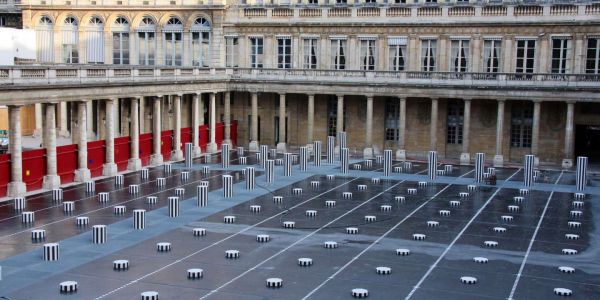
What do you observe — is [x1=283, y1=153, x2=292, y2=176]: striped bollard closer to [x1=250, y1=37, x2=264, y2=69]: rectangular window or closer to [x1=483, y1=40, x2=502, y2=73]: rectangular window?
[x1=250, y1=37, x2=264, y2=69]: rectangular window

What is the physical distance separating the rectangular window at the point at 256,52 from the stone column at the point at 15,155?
1282 inches

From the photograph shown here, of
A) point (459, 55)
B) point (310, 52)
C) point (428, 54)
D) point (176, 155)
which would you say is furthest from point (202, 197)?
point (459, 55)

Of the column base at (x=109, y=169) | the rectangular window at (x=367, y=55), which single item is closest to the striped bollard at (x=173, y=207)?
the column base at (x=109, y=169)

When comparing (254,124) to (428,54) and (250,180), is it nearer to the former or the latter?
(428,54)

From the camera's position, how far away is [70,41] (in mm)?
80875

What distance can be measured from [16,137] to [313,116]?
105 feet

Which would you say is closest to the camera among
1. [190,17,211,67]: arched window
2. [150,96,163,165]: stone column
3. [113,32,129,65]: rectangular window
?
[150,96,163,165]: stone column

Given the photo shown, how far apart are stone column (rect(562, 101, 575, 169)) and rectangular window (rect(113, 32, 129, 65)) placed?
40983 mm

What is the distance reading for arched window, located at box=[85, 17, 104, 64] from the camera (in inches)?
3152

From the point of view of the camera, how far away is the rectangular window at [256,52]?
76062 millimetres

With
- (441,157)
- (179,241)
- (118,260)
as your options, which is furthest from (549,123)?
(118,260)

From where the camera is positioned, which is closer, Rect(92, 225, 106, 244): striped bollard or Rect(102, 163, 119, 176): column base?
Rect(92, 225, 106, 244): striped bollard

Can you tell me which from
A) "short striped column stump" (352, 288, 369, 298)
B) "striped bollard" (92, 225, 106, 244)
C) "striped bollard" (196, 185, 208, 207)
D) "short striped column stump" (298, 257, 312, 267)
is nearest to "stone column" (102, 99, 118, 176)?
"striped bollard" (196, 185, 208, 207)

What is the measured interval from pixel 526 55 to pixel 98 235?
142 ft
